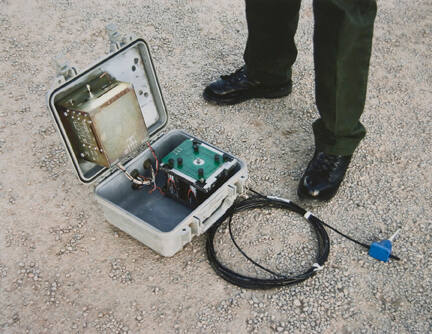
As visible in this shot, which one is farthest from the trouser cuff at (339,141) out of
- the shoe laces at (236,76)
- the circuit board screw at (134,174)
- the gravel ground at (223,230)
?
the circuit board screw at (134,174)

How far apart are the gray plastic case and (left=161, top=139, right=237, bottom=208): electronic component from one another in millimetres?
51

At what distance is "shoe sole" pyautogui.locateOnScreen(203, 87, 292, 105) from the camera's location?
2.67m

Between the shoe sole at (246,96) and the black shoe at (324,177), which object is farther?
the shoe sole at (246,96)

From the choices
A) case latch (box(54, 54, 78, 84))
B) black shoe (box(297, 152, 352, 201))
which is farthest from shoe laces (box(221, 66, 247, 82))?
case latch (box(54, 54, 78, 84))

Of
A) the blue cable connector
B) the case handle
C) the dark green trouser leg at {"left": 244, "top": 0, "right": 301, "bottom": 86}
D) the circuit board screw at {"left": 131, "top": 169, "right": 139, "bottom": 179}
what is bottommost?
the blue cable connector

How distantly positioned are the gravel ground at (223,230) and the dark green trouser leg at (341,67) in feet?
1.05

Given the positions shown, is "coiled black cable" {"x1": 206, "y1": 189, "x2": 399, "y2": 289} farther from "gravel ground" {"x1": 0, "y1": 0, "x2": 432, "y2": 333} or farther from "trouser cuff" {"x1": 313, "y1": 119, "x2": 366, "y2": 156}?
"trouser cuff" {"x1": 313, "y1": 119, "x2": 366, "y2": 156}

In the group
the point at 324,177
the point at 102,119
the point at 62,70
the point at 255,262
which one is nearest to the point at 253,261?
the point at 255,262

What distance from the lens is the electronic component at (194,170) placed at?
1918 mm

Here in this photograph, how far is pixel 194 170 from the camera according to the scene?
197cm

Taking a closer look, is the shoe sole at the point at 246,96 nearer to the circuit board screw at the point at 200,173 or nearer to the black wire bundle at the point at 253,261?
the black wire bundle at the point at 253,261

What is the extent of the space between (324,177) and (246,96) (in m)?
0.80

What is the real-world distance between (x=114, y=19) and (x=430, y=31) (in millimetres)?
2224

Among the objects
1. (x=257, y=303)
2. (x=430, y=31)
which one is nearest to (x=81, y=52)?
(x=257, y=303)
